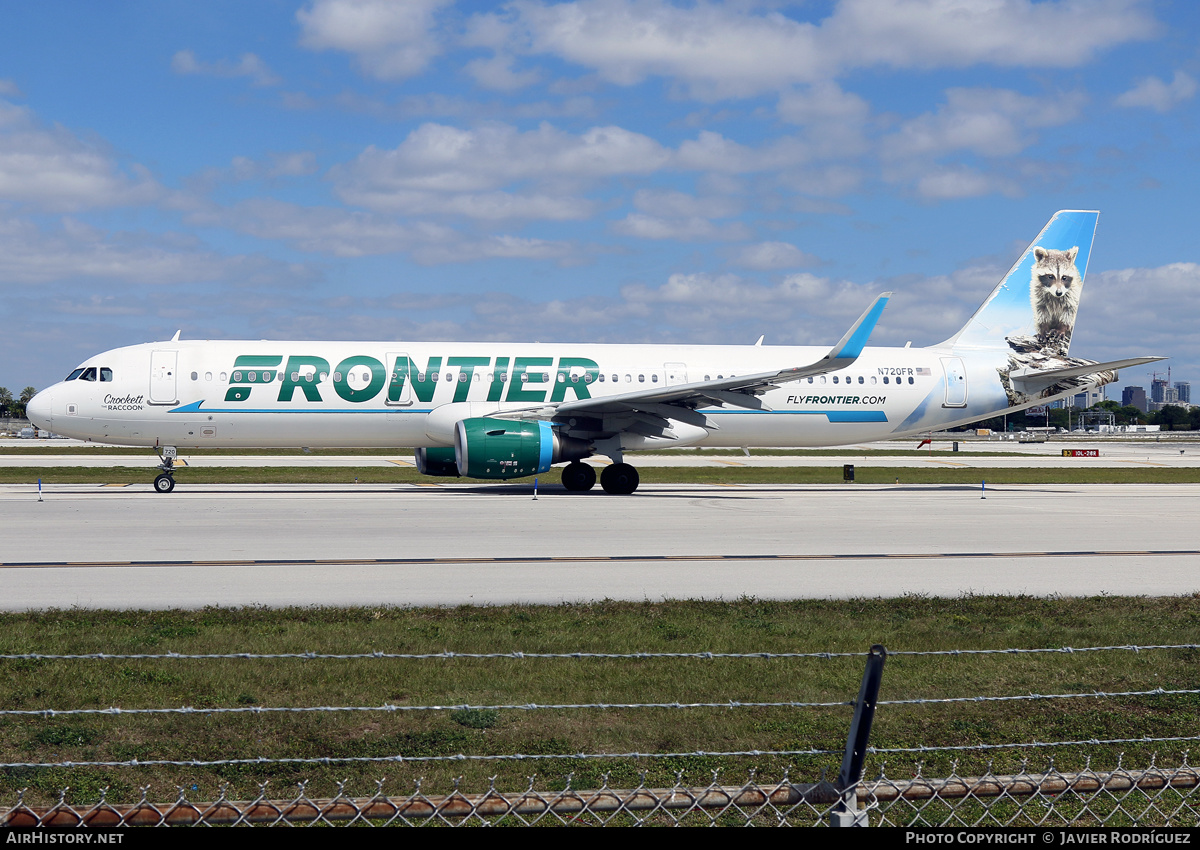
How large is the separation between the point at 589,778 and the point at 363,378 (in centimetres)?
2282

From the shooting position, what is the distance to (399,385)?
91.3 ft

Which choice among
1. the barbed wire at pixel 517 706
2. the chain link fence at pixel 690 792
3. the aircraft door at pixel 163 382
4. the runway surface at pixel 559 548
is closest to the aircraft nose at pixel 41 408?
the runway surface at pixel 559 548

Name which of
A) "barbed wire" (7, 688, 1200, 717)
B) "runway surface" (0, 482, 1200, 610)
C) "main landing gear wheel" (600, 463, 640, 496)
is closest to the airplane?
"main landing gear wheel" (600, 463, 640, 496)

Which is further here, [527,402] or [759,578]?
[527,402]

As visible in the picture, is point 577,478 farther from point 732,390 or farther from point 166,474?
point 166,474

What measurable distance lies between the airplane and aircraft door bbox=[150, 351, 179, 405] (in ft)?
0.11

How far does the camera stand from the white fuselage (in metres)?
27.1

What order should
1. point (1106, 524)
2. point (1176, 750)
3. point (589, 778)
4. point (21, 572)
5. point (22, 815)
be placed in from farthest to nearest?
point (1106, 524) → point (21, 572) → point (1176, 750) → point (589, 778) → point (22, 815)

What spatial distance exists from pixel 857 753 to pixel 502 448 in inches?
847

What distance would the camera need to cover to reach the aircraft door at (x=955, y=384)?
31734 millimetres

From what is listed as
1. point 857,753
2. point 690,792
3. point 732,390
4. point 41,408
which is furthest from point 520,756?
point 41,408

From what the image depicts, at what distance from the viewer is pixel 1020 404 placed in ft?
107

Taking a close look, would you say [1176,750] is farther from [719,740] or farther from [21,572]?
[21,572]
